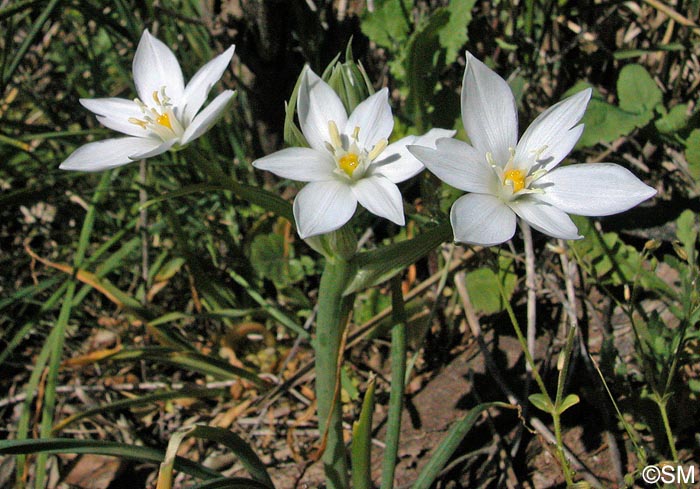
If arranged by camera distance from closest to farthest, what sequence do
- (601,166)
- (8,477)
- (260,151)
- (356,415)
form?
(601,166), (8,477), (356,415), (260,151)

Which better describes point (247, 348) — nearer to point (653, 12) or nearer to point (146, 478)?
point (146, 478)

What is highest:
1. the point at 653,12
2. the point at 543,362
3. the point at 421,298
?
the point at 653,12

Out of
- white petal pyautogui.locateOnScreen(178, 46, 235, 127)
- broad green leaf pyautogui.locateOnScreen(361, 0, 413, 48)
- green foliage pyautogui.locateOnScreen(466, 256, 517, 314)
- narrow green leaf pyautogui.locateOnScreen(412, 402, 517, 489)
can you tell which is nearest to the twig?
green foliage pyautogui.locateOnScreen(466, 256, 517, 314)

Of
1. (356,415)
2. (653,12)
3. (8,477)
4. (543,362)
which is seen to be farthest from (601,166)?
(8,477)

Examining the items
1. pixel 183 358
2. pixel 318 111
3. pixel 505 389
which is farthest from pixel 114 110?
pixel 505 389

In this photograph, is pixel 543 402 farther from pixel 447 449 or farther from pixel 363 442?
pixel 363 442

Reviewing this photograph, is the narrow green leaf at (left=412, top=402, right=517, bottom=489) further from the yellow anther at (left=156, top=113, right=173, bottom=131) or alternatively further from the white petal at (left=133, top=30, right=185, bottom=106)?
the white petal at (left=133, top=30, right=185, bottom=106)
